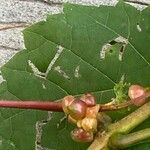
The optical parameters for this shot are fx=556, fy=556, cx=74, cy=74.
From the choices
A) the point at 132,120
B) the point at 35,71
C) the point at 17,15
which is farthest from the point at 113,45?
the point at 17,15

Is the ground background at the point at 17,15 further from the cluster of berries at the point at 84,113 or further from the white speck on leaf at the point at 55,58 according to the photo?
the cluster of berries at the point at 84,113

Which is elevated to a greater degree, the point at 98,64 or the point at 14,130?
the point at 98,64

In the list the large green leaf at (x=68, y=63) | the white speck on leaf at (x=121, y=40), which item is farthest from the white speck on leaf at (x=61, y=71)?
the white speck on leaf at (x=121, y=40)

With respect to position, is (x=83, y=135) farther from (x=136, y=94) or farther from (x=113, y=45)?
(x=113, y=45)

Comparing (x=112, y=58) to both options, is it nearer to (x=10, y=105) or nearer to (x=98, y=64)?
(x=98, y=64)

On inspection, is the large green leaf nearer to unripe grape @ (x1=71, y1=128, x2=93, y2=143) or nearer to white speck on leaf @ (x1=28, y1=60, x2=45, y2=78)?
white speck on leaf @ (x1=28, y1=60, x2=45, y2=78)

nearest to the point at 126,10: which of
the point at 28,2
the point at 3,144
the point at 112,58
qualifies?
the point at 112,58
